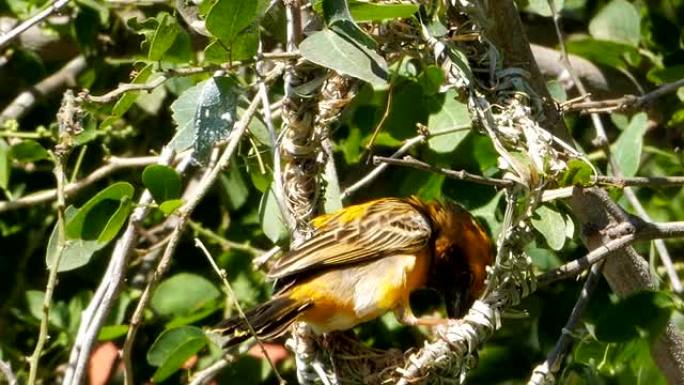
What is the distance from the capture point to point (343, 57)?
2.16 meters

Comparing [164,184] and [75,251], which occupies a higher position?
[164,184]

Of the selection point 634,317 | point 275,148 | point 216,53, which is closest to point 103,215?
point 275,148

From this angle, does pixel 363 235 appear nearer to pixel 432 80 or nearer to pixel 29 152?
pixel 432 80

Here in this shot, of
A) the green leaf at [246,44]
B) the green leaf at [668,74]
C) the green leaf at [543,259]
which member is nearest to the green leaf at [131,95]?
the green leaf at [246,44]

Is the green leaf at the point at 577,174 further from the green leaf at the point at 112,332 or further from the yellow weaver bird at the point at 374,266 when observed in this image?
the green leaf at the point at 112,332

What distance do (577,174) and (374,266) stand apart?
2.56 feet

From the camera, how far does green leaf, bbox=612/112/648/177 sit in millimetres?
3096

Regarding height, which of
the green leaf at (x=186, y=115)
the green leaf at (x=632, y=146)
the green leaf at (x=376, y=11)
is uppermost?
the green leaf at (x=376, y=11)

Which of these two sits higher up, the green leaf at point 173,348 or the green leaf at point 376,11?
the green leaf at point 376,11

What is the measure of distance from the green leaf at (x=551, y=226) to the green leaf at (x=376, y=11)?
491mm

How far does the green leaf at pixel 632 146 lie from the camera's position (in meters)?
3.10

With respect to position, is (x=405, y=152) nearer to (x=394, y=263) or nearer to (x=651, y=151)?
(x=394, y=263)

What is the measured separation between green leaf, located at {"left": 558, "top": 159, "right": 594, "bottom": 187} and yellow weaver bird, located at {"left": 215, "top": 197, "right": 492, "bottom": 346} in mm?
606

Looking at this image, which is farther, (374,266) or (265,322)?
(374,266)
